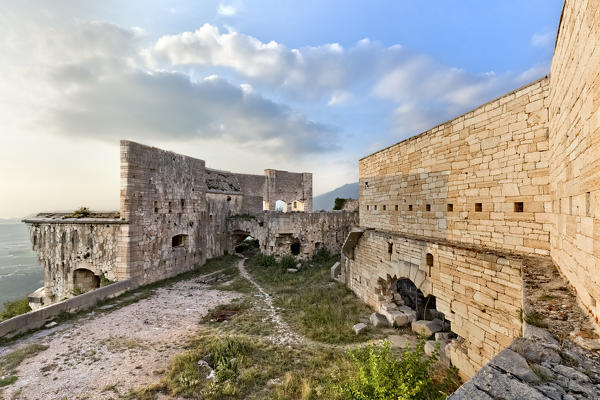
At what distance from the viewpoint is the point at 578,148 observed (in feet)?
9.54

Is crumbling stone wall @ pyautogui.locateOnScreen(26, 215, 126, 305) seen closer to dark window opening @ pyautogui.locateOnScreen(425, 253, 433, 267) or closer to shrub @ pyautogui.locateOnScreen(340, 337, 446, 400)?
shrub @ pyautogui.locateOnScreen(340, 337, 446, 400)

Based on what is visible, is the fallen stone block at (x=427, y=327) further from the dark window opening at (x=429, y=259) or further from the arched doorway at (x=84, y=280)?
the arched doorway at (x=84, y=280)

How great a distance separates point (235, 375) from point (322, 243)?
12928mm

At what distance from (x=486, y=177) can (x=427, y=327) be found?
485 cm

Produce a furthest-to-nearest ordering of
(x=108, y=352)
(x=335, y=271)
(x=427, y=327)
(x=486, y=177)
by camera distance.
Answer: (x=335, y=271) → (x=427, y=327) → (x=108, y=352) → (x=486, y=177)

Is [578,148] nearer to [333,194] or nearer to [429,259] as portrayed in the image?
[429,259]

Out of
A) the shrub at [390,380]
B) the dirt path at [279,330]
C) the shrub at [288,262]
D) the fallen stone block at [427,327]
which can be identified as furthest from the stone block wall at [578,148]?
the shrub at [288,262]

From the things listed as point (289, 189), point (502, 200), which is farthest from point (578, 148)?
point (289, 189)

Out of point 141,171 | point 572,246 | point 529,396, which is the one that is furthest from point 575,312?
point 141,171

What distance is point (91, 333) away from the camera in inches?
306

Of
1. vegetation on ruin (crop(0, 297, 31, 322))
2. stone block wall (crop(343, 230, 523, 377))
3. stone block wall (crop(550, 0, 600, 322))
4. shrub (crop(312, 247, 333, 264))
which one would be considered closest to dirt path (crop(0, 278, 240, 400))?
stone block wall (crop(343, 230, 523, 377))

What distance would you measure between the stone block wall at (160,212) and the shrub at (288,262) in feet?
18.7

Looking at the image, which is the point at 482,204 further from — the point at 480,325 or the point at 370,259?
the point at 370,259

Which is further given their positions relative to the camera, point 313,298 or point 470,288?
point 313,298
